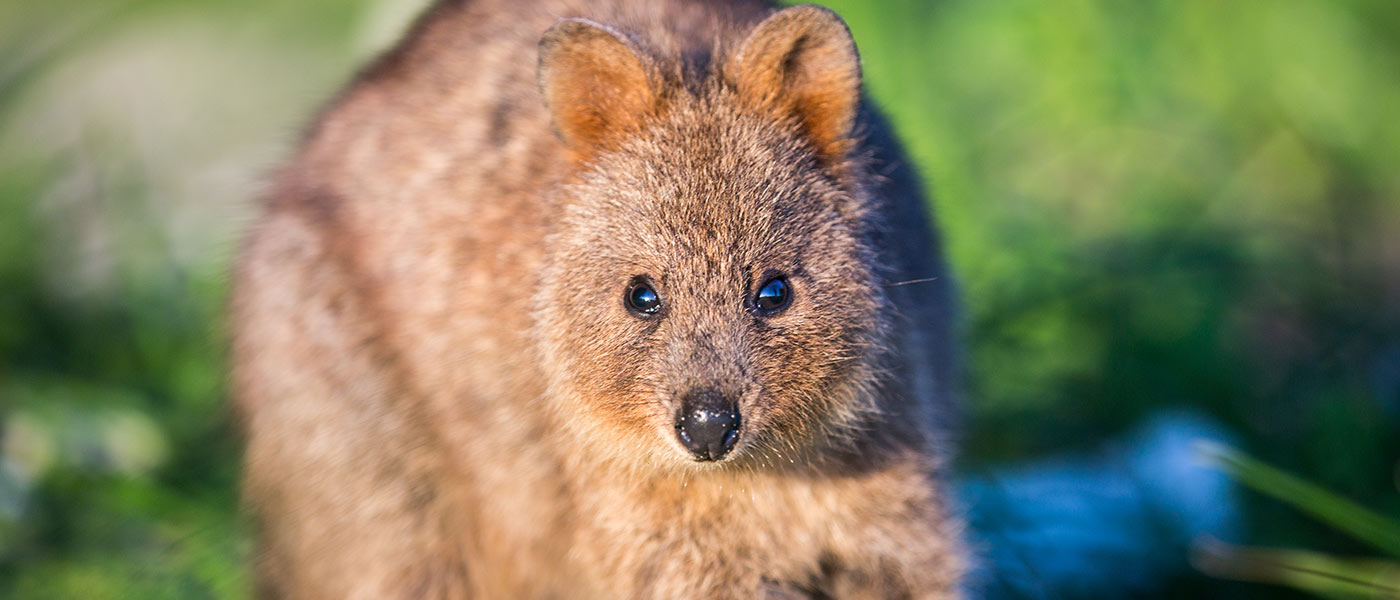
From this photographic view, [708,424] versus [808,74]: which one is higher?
[808,74]

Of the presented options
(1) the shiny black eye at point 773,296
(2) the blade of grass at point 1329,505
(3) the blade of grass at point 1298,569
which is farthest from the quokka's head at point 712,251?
(3) the blade of grass at point 1298,569

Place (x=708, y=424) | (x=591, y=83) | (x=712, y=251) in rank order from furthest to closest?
(x=591, y=83)
(x=712, y=251)
(x=708, y=424)

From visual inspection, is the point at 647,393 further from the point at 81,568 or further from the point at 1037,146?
the point at 1037,146

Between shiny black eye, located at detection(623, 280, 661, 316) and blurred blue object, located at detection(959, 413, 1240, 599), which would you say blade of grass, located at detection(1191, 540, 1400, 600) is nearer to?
blurred blue object, located at detection(959, 413, 1240, 599)

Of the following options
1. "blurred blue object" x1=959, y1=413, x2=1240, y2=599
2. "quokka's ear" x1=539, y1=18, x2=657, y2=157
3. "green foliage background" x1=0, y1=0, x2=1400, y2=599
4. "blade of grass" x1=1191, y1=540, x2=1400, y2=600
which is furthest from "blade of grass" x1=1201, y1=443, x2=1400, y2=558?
"quokka's ear" x1=539, y1=18, x2=657, y2=157

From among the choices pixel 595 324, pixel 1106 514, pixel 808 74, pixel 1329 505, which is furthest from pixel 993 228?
pixel 595 324

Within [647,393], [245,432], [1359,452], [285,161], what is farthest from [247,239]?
[1359,452]

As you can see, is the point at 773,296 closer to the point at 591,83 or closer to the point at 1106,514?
the point at 591,83
